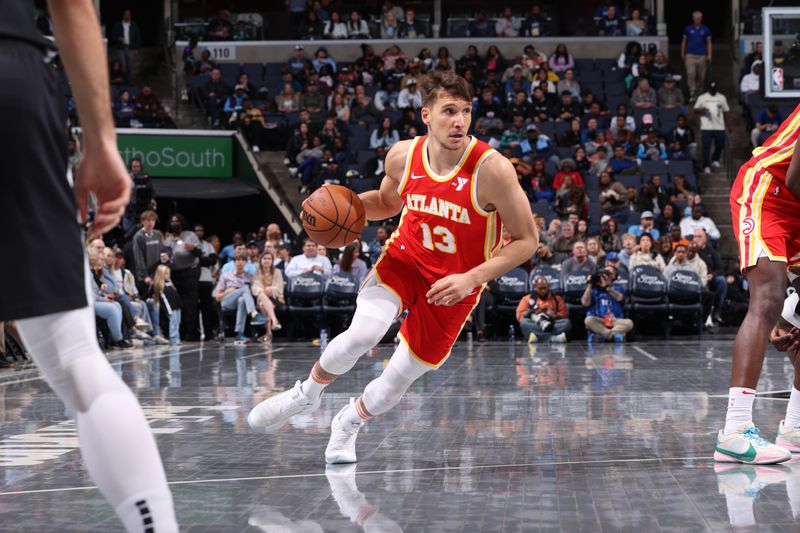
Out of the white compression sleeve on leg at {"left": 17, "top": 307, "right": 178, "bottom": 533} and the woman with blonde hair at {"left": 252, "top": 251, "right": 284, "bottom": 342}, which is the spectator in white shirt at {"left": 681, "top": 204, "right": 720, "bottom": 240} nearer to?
the woman with blonde hair at {"left": 252, "top": 251, "right": 284, "bottom": 342}

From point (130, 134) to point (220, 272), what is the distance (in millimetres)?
→ 4779

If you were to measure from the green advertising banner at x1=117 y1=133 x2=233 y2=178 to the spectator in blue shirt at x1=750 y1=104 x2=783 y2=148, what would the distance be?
30.3 feet

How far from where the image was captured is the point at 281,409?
16.3 ft

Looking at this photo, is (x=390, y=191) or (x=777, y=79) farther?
(x=777, y=79)

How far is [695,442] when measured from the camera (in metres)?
5.28

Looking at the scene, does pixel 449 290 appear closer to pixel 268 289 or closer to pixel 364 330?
pixel 364 330

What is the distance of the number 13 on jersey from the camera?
480cm

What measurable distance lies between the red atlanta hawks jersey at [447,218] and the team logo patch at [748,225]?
3.46 feet

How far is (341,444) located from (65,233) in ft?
8.97

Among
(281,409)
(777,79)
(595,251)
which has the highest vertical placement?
(777,79)

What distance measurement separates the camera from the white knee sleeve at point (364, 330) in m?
4.70

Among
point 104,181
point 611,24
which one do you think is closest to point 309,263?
point 611,24

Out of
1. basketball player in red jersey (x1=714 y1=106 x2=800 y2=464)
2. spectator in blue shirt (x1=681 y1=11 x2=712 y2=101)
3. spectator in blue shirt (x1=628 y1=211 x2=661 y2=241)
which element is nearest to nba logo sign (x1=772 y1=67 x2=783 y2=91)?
spectator in blue shirt (x1=628 y1=211 x2=661 y2=241)

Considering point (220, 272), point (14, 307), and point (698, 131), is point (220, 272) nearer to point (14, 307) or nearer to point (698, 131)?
point (698, 131)
